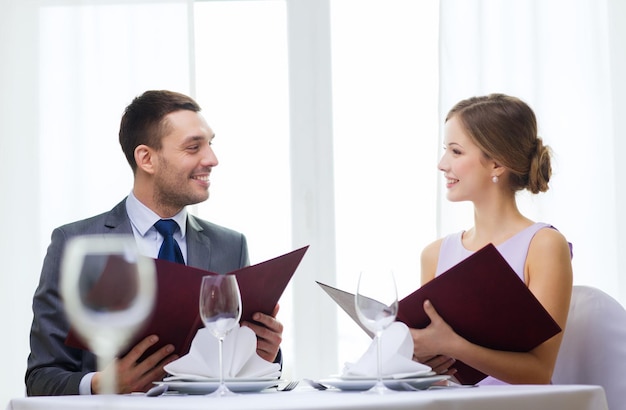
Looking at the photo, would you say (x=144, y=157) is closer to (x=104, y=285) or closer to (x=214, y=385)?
(x=214, y=385)

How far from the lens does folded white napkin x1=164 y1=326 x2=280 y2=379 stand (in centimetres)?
161

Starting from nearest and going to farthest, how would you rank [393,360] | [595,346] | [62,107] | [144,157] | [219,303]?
1. [219,303]
2. [393,360]
3. [595,346]
4. [144,157]
5. [62,107]

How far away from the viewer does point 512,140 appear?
2385mm

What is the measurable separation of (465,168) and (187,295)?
40.6 inches

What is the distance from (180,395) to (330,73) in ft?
6.75

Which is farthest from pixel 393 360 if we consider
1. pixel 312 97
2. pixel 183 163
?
pixel 312 97

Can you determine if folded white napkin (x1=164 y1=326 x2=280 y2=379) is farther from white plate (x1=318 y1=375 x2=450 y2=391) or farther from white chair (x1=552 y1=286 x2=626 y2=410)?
white chair (x1=552 y1=286 x2=626 y2=410)

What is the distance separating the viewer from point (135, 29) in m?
3.26

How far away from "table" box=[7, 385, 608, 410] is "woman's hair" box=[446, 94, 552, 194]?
981 millimetres

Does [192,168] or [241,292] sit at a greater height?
[192,168]

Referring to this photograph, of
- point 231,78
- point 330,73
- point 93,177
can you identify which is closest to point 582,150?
point 330,73

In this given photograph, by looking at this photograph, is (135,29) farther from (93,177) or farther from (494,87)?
(494,87)

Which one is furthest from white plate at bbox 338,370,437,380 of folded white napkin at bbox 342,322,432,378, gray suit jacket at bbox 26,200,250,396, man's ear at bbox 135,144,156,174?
man's ear at bbox 135,144,156,174

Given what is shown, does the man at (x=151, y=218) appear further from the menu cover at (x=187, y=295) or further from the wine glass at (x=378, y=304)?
the wine glass at (x=378, y=304)
